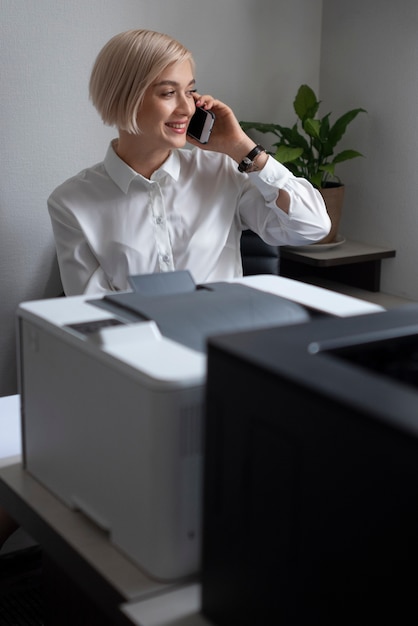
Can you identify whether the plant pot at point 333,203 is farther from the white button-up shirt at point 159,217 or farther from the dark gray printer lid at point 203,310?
the dark gray printer lid at point 203,310

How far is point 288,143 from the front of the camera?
282 cm

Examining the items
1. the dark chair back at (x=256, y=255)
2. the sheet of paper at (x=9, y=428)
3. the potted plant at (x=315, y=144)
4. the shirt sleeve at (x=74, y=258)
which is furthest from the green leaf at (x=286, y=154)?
the sheet of paper at (x=9, y=428)

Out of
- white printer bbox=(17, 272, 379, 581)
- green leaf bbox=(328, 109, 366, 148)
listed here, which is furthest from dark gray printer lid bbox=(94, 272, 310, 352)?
green leaf bbox=(328, 109, 366, 148)

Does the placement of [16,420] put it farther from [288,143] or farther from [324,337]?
[288,143]

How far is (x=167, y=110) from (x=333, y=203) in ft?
2.84

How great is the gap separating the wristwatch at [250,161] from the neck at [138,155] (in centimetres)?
20

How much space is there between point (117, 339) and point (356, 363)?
257mm

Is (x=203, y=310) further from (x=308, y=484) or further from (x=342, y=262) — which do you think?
(x=342, y=262)

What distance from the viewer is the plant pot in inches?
107

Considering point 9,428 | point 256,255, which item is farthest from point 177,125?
point 9,428

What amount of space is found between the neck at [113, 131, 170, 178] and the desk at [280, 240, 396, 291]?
700mm

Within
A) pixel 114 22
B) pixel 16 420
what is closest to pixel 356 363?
pixel 16 420

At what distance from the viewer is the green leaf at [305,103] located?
280 cm

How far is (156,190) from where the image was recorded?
2.12m
